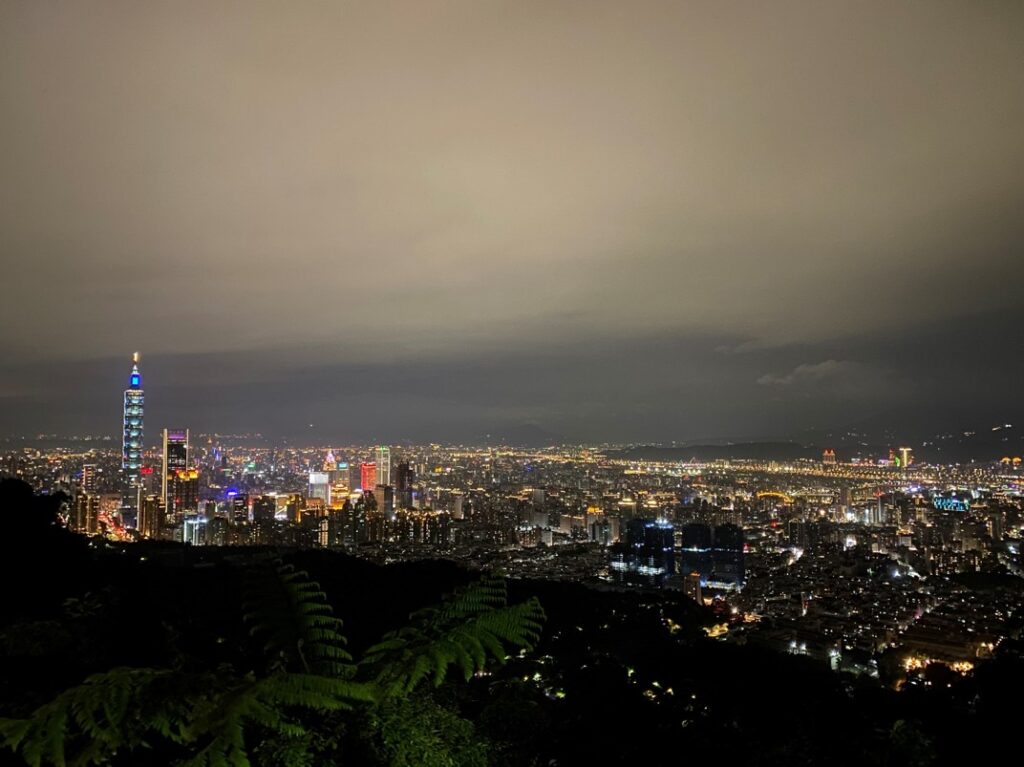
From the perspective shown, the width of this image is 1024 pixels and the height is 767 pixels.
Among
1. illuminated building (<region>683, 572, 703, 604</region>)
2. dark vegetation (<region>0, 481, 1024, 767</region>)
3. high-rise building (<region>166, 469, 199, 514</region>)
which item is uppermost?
dark vegetation (<region>0, 481, 1024, 767</region>)

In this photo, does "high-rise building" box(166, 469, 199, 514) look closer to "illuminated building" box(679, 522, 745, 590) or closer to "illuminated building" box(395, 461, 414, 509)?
"illuminated building" box(395, 461, 414, 509)

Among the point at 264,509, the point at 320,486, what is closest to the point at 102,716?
the point at 264,509

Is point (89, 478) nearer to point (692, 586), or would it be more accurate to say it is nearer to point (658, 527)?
point (658, 527)

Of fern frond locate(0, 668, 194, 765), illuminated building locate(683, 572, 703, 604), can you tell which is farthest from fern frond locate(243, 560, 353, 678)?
illuminated building locate(683, 572, 703, 604)

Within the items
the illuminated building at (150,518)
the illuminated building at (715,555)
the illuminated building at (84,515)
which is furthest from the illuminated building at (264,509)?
the illuminated building at (715,555)

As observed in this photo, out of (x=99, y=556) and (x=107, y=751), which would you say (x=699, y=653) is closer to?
(x=107, y=751)
